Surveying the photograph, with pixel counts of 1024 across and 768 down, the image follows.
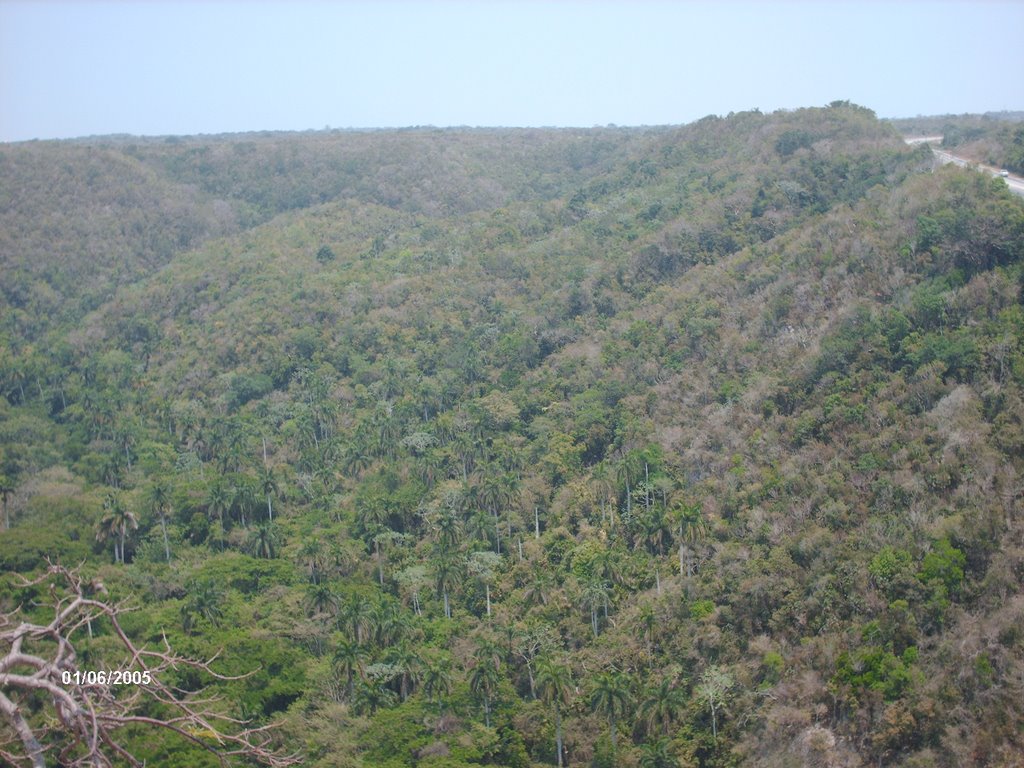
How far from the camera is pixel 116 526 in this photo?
57.1 m

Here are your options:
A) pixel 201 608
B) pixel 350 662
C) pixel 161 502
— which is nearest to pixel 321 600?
pixel 201 608

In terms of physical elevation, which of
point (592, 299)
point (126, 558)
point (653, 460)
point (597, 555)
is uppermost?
point (592, 299)

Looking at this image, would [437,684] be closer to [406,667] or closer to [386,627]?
[406,667]

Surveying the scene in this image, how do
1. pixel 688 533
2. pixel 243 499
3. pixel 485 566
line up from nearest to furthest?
pixel 688 533
pixel 485 566
pixel 243 499

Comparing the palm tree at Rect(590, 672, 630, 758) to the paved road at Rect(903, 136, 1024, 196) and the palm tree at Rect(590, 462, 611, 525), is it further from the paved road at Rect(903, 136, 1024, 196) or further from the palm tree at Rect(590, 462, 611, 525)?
the paved road at Rect(903, 136, 1024, 196)

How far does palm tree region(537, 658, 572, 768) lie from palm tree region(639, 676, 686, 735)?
11.4ft

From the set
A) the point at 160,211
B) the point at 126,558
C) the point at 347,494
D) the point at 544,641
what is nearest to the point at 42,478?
the point at 126,558

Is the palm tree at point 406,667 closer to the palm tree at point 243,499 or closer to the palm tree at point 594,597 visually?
the palm tree at point 594,597

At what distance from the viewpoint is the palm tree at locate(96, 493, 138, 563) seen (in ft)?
187

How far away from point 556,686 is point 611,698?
2507 millimetres

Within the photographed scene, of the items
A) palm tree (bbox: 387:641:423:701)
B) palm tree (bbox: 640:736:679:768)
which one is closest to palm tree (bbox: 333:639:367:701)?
palm tree (bbox: 387:641:423:701)

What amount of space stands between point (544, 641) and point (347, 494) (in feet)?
81.1

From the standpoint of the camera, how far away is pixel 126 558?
197 ft

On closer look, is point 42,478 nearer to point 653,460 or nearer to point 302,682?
point 302,682
